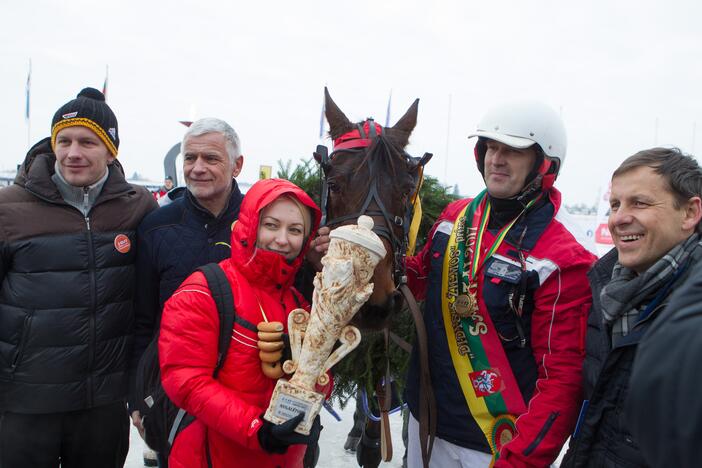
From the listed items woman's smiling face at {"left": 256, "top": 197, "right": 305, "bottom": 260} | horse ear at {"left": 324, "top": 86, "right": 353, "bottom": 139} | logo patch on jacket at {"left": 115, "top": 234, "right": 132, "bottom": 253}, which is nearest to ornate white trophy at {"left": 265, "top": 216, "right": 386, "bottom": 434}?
woman's smiling face at {"left": 256, "top": 197, "right": 305, "bottom": 260}

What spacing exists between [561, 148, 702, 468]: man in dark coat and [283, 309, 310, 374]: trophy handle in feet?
3.76

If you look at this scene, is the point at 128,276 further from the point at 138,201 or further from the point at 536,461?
the point at 536,461

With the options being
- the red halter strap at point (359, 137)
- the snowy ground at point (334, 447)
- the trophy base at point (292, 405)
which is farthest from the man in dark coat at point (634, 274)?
the snowy ground at point (334, 447)

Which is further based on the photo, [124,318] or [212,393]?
[124,318]

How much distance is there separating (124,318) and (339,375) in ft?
5.92

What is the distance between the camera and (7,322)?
251cm

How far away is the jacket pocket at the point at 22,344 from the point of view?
251 centimetres

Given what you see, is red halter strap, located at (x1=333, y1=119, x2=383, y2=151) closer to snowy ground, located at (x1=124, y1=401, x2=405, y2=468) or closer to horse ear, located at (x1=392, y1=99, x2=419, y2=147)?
horse ear, located at (x1=392, y1=99, x2=419, y2=147)

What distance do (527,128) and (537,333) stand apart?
1.03 meters

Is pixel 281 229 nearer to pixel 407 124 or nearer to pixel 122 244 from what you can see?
pixel 122 244

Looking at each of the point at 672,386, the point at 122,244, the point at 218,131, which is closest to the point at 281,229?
the point at 218,131

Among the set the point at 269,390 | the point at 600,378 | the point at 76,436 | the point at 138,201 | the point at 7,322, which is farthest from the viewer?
the point at 138,201

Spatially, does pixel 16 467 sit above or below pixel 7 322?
below

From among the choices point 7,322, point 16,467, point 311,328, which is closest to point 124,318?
point 7,322
